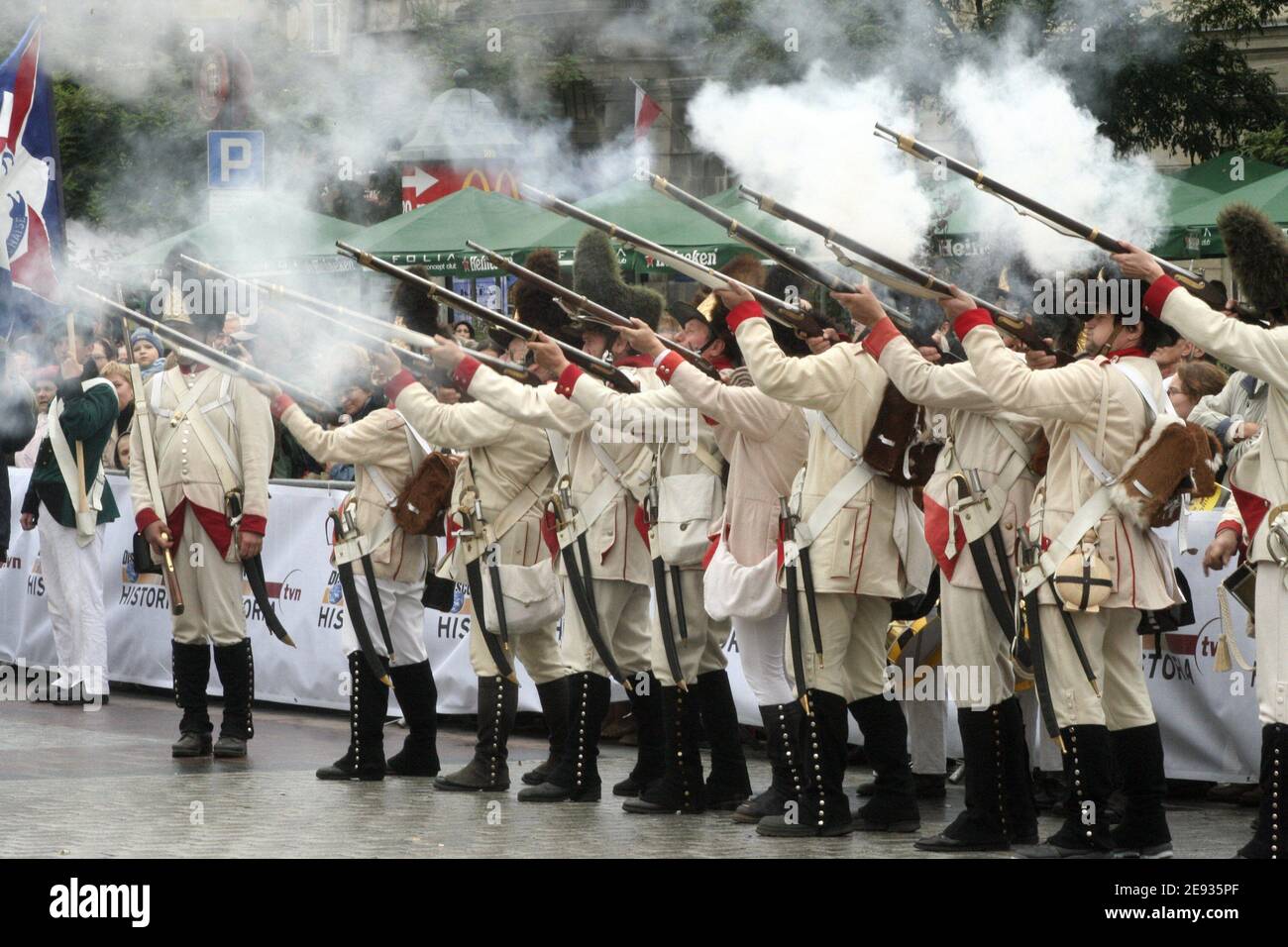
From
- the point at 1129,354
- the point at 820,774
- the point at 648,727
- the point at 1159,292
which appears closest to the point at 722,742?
the point at 648,727

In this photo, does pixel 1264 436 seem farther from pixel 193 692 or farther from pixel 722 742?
pixel 193 692

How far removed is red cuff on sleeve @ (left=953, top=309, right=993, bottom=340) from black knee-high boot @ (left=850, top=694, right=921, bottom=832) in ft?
5.28

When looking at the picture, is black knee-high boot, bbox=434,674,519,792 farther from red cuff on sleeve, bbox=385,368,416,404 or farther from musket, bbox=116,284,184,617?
musket, bbox=116,284,184,617

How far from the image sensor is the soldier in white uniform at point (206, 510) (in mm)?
9828

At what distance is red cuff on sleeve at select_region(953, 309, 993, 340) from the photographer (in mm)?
6781

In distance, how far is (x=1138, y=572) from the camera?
675cm

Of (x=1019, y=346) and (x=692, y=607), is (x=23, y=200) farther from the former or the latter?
(x=1019, y=346)

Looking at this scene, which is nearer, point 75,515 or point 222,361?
point 222,361

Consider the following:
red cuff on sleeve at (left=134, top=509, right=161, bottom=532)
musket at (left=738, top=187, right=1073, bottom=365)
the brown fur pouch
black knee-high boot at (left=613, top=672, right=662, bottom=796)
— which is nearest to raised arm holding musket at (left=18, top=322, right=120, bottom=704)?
red cuff on sleeve at (left=134, top=509, right=161, bottom=532)

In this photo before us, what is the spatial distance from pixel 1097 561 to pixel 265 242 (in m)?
6.60

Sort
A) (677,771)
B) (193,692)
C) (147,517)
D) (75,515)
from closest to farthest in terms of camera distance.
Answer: (677,771) < (147,517) < (193,692) < (75,515)

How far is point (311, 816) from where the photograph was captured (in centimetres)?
799
